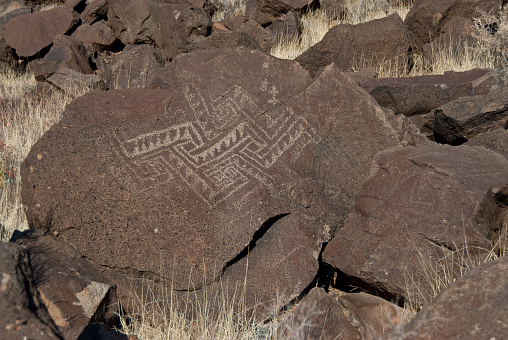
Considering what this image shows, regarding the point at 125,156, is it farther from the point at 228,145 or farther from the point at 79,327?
the point at 79,327

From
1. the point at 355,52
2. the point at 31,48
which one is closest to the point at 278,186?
the point at 355,52

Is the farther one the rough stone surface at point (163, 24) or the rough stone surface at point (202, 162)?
the rough stone surface at point (163, 24)

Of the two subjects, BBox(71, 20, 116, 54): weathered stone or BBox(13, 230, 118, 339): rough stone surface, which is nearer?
BBox(13, 230, 118, 339): rough stone surface

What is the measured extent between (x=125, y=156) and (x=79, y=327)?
1.30m

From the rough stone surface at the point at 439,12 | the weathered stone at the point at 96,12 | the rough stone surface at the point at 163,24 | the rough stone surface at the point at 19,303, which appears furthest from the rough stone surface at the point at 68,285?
the weathered stone at the point at 96,12

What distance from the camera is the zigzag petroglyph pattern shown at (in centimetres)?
364

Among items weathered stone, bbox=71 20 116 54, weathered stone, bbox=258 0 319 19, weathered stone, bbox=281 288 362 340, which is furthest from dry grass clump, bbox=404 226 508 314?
weathered stone, bbox=258 0 319 19

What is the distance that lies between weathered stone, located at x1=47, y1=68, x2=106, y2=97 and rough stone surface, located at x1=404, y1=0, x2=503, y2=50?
4.39 metres

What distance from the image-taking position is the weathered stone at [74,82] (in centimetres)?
656

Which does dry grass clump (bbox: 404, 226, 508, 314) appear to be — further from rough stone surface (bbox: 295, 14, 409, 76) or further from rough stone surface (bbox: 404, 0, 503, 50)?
rough stone surface (bbox: 404, 0, 503, 50)

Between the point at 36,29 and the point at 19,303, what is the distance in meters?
7.41

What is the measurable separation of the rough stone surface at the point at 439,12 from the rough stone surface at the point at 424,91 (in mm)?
2302

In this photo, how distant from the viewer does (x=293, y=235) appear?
12.0 feet

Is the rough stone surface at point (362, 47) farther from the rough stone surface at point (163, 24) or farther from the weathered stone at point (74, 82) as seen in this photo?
the weathered stone at point (74, 82)
